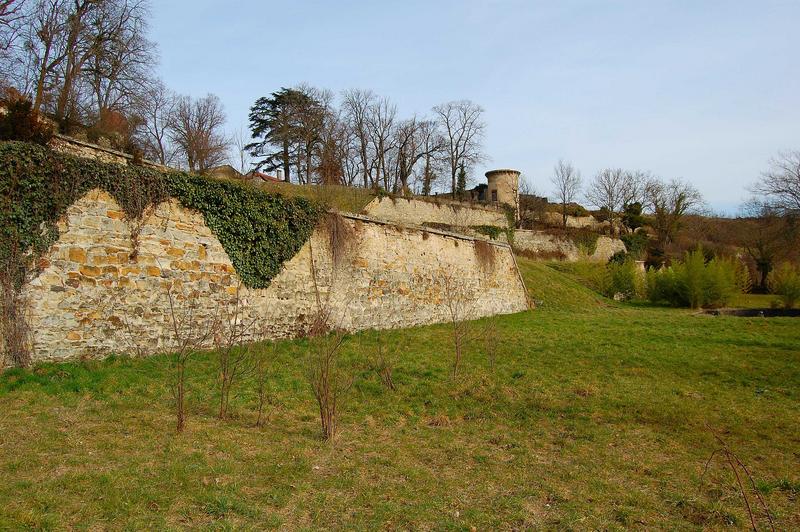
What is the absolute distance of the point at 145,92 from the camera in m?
21.0

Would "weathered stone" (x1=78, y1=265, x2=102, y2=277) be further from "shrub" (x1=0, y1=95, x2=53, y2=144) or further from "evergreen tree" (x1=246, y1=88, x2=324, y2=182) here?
"evergreen tree" (x1=246, y1=88, x2=324, y2=182)

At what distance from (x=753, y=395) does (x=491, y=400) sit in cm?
398

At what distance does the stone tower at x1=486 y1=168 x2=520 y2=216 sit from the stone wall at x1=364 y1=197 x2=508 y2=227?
5.26m

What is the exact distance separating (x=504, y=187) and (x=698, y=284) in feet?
72.4

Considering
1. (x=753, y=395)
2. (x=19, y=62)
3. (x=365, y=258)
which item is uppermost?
(x=19, y=62)

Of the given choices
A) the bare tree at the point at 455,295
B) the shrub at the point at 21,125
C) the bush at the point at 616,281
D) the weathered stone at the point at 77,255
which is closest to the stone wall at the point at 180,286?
the weathered stone at the point at 77,255

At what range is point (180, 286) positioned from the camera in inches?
340

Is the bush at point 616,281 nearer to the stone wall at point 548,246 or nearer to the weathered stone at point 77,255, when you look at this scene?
the stone wall at point 548,246

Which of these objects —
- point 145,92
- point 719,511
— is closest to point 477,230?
point 145,92

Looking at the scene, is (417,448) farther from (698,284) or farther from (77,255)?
(698,284)

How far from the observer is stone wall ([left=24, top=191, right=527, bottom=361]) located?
727 cm

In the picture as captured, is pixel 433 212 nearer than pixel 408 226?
No

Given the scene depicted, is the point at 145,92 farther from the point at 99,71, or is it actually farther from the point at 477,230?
the point at 477,230

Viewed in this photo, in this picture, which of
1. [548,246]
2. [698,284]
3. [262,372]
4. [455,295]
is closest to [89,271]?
[262,372]
